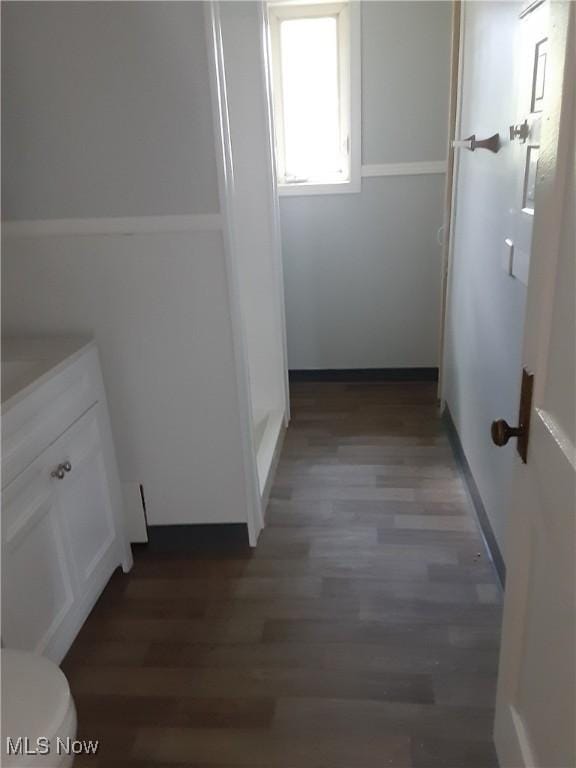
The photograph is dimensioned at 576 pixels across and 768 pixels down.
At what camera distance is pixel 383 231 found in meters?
3.49

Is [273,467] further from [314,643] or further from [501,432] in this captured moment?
[501,432]

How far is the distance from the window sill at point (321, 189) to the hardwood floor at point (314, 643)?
1.64 metres

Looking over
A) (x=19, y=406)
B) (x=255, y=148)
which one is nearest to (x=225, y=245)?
(x=19, y=406)

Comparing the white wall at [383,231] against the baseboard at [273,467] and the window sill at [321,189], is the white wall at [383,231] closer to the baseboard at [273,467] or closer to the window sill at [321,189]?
the window sill at [321,189]

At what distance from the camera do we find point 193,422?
2162 mm

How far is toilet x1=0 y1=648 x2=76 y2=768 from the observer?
3.41 ft

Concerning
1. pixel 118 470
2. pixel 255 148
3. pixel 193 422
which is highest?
pixel 255 148

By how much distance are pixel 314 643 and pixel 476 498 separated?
0.93m

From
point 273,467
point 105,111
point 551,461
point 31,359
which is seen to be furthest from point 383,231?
point 551,461

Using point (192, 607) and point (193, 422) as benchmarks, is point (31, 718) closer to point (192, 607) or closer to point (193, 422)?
point (192, 607)

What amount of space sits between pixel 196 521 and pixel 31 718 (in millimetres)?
1198

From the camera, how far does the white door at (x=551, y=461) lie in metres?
0.90

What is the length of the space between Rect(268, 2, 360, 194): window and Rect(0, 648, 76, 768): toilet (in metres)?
2.86

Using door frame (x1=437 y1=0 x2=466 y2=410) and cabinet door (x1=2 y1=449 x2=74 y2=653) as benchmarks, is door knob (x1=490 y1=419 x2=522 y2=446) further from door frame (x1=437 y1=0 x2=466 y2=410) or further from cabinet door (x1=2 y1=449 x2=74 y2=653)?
door frame (x1=437 y1=0 x2=466 y2=410)
